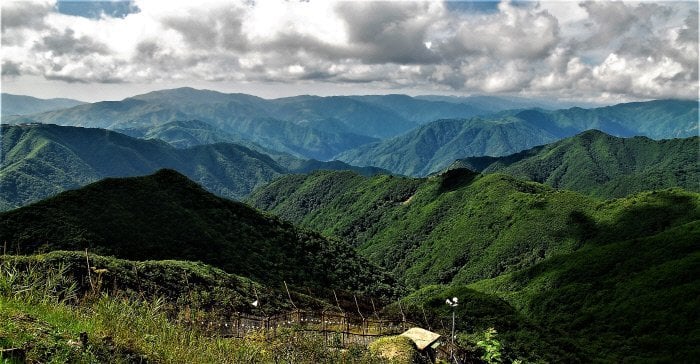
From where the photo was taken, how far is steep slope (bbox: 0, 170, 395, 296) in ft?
222

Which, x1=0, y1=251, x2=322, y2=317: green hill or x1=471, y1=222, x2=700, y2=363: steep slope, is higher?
x1=0, y1=251, x2=322, y2=317: green hill

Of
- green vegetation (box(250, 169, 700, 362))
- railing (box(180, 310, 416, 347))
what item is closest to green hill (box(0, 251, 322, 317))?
railing (box(180, 310, 416, 347))

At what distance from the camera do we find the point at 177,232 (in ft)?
263

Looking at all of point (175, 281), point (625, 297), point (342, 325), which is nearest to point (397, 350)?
point (342, 325)

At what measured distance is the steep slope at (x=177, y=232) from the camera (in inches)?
2665

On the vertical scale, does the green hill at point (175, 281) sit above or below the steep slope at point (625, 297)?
above

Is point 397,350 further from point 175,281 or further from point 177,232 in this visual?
point 177,232

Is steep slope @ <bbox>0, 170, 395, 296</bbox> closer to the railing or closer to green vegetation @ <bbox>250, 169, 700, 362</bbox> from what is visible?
green vegetation @ <bbox>250, 169, 700, 362</bbox>

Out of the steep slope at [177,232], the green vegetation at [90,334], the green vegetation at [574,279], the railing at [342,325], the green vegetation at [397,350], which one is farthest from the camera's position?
the steep slope at [177,232]

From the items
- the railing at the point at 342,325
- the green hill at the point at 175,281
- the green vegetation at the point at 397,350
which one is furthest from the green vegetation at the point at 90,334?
the green hill at the point at 175,281

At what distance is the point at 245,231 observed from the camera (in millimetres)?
95500

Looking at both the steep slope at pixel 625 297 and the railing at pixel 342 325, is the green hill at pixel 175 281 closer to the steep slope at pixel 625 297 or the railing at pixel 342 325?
the railing at pixel 342 325

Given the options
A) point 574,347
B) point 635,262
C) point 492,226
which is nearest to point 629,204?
point 492,226

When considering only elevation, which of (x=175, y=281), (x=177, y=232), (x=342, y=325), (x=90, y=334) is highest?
(x=90, y=334)
